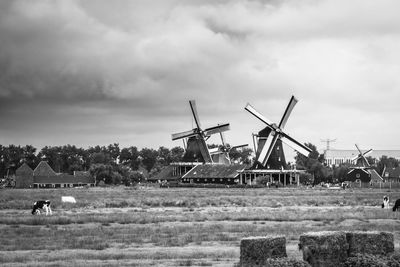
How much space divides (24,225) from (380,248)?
2144 cm

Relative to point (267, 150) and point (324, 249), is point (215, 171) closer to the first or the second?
point (267, 150)

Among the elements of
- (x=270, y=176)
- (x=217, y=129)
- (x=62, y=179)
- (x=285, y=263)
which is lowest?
(x=285, y=263)

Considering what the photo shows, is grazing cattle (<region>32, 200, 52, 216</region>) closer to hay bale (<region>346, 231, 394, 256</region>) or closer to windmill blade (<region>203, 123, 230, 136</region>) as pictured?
hay bale (<region>346, 231, 394, 256</region>)

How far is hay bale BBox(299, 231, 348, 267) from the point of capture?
15.8m

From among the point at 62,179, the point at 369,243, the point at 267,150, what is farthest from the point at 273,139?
the point at 369,243

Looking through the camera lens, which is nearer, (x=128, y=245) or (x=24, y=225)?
(x=128, y=245)

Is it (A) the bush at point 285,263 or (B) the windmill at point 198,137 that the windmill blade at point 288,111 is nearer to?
(B) the windmill at point 198,137

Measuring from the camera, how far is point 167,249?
22.6 meters

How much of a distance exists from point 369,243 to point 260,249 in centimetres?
282

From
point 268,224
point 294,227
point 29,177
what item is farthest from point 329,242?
point 29,177

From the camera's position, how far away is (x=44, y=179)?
152 meters

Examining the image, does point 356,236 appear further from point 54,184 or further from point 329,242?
point 54,184

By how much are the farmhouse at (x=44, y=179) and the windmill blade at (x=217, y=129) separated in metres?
31.3

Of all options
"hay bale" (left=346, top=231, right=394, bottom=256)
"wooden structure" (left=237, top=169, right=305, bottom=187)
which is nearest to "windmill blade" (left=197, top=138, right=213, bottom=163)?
"wooden structure" (left=237, top=169, right=305, bottom=187)
